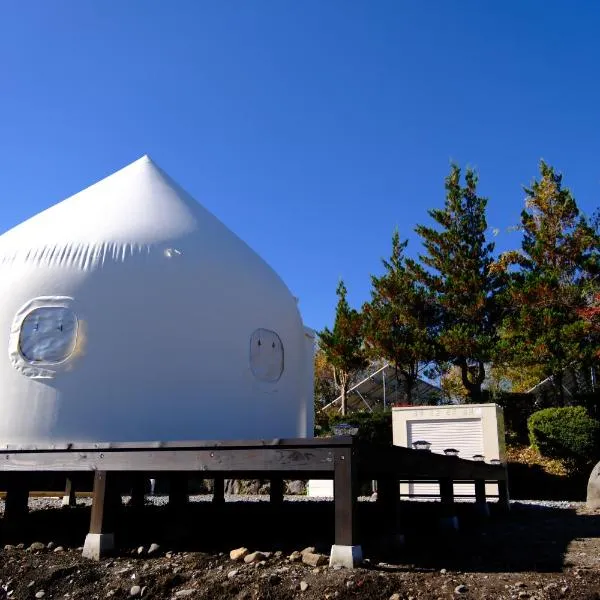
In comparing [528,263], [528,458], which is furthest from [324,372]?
[528,458]

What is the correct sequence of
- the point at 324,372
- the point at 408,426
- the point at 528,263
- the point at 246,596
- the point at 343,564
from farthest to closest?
the point at 324,372 → the point at 528,263 → the point at 408,426 → the point at 343,564 → the point at 246,596

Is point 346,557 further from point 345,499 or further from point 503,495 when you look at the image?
point 503,495

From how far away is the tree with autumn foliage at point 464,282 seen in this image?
20344 mm

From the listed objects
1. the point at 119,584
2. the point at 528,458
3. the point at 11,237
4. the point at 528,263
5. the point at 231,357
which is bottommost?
the point at 119,584

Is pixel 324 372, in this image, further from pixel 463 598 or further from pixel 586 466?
pixel 463 598

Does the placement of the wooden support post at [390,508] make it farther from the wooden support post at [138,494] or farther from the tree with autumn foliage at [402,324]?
the tree with autumn foliage at [402,324]

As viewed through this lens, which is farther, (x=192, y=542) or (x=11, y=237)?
(x=11, y=237)

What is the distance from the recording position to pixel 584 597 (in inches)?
158

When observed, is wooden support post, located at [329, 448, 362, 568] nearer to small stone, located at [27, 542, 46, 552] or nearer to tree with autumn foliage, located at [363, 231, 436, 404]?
small stone, located at [27, 542, 46, 552]

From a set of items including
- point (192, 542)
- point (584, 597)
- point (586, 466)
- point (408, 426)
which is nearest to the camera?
point (584, 597)

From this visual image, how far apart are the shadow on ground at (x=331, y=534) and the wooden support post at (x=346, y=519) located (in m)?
0.55

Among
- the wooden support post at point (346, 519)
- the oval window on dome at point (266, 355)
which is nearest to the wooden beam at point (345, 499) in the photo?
the wooden support post at point (346, 519)

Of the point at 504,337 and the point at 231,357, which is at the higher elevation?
the point at 504,337

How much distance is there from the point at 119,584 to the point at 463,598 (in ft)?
8.48
